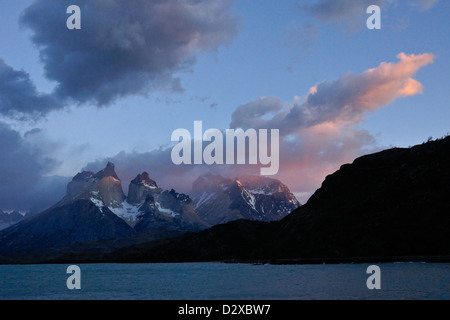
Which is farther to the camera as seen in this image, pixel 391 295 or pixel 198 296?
pixel 198 296

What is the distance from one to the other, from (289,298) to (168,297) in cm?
2764

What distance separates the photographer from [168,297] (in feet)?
328

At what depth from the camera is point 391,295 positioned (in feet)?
280
